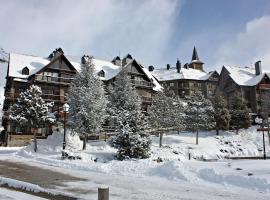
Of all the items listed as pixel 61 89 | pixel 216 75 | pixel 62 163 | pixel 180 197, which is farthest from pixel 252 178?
pixel 216 75

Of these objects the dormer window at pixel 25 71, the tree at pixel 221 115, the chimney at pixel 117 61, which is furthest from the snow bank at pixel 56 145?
the chimney at pixel 117 61

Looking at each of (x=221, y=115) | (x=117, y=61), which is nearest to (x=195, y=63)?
(x=117, y=61)

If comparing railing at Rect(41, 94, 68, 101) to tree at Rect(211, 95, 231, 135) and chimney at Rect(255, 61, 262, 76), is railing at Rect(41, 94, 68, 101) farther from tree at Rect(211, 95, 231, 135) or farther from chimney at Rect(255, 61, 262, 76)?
chimney at Rect(255, 61, 262, 76)

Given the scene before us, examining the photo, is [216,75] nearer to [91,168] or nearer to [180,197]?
[91,168]

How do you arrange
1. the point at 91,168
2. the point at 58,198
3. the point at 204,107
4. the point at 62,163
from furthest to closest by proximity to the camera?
the point at 204,107
the point at 62,163
the point at 91,168
the point at 58,198

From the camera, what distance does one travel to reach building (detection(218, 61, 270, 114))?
60.0 m

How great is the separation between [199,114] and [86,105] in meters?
17.5

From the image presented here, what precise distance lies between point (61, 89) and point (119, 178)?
110 ft

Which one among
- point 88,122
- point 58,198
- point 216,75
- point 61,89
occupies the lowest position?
point 58,198

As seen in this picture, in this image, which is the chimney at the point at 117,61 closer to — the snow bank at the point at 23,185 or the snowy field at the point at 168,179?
the snowy field at the point at 168,179

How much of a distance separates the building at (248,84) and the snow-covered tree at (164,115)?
2212 cm

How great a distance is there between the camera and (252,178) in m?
13.0

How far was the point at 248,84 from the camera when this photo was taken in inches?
2409

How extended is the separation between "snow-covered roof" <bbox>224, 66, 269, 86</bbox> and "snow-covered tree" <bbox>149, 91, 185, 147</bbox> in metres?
27.9
